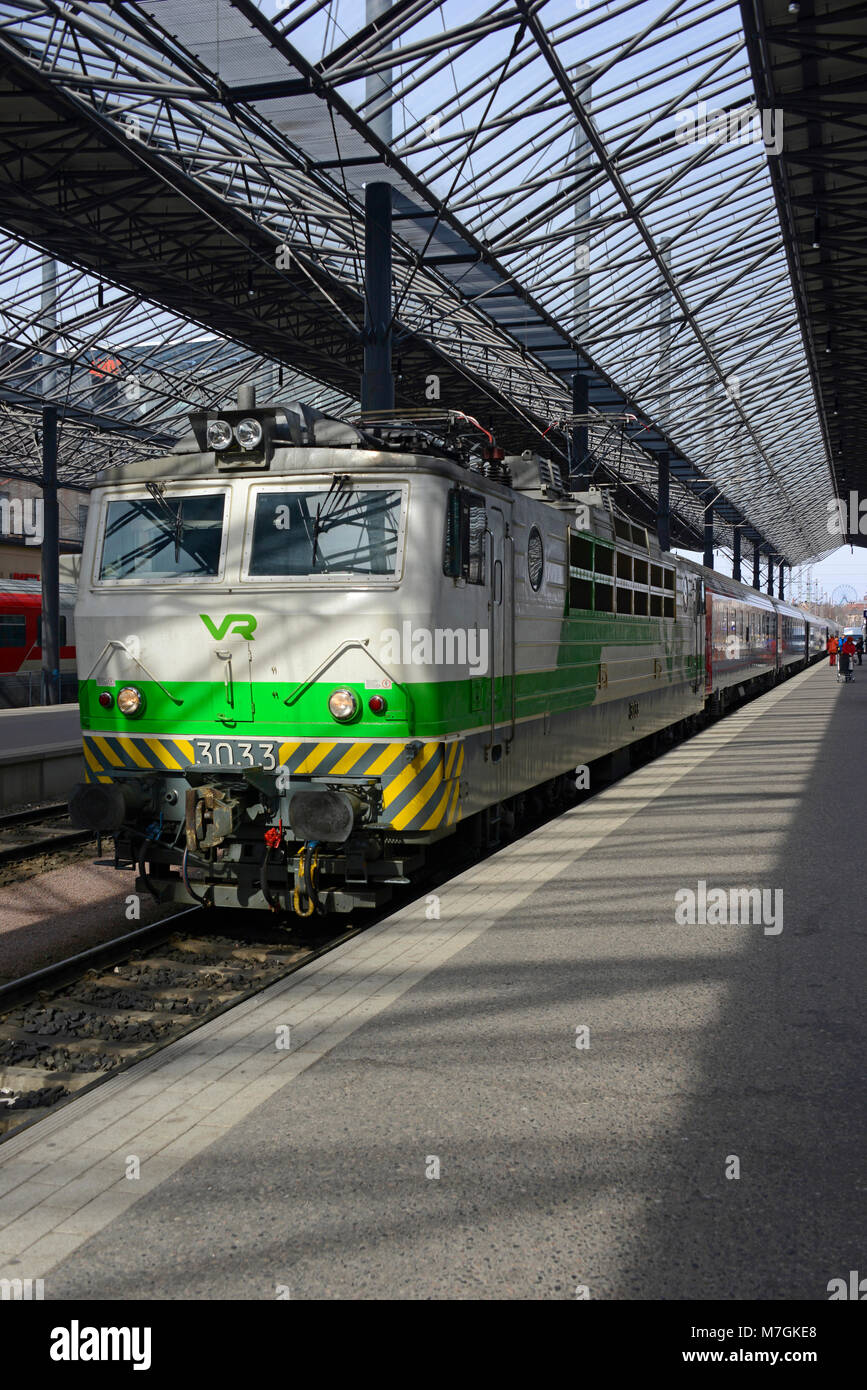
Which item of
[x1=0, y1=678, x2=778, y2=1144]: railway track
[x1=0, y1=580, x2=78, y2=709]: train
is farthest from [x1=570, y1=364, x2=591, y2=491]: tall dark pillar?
[x1=0, y1=678, x2=778, y2=1144]: railway track

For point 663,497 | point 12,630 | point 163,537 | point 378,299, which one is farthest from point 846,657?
point 163,537

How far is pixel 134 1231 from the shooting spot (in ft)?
12.0

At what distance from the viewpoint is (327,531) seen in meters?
7.83

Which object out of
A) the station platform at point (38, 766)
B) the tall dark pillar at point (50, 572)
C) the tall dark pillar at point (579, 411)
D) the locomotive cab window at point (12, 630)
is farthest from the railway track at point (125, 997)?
the locomotive cab window at point (12, 630)

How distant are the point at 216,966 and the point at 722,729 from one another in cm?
1637

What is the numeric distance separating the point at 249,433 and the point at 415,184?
1288 cm

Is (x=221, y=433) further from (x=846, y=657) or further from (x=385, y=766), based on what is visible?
(x=846, y=657)

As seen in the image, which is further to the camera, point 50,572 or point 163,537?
point 50,572

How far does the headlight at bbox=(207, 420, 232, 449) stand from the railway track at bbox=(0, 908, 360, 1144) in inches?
137

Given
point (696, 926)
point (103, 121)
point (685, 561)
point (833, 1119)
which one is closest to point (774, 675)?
point (685, 561)

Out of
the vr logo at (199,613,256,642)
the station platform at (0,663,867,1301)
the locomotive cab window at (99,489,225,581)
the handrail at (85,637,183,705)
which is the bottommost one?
the station platform at (0,663,867,1301)

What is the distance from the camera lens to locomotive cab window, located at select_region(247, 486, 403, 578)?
7.70m

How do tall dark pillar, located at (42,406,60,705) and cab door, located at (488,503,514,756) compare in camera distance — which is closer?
cab door, located at (488,503,514,756)

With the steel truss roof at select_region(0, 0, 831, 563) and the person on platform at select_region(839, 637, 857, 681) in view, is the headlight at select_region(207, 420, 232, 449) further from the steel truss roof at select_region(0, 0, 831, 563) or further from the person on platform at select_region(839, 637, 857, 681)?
the person on platform at select_region(839, 637, 857, 681)
